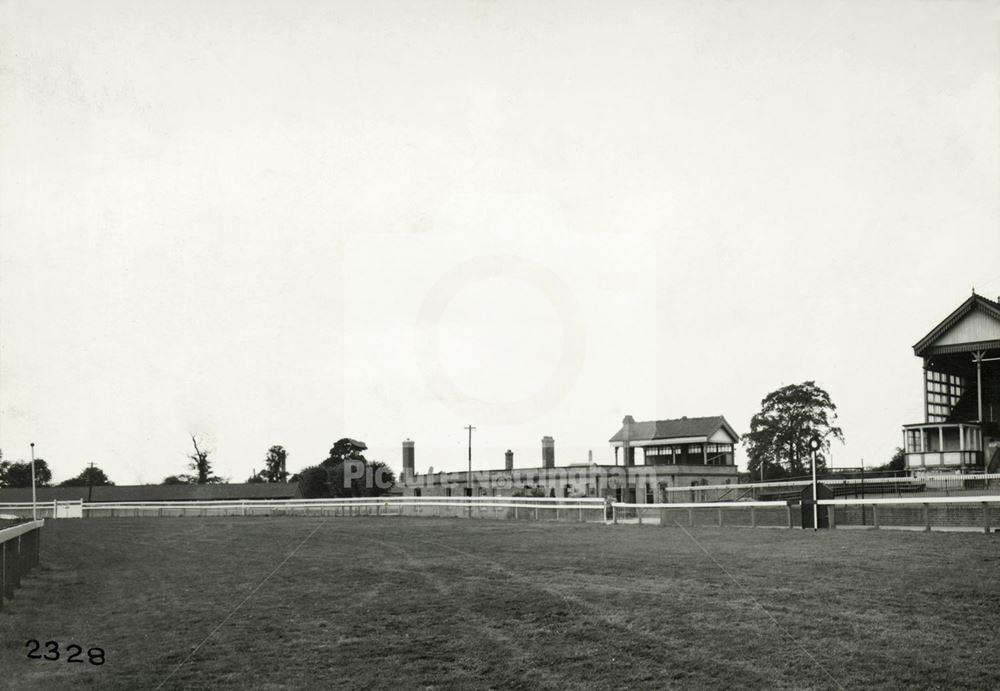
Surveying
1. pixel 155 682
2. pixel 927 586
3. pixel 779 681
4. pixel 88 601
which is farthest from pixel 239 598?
pixel 927 586

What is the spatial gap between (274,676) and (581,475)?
193 feet

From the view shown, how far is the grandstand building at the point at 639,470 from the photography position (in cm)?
6606

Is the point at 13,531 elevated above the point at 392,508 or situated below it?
above

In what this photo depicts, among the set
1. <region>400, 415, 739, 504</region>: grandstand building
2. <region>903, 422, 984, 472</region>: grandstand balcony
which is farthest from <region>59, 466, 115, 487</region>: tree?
<region>903, 422, 984, 472</region>: grandstand balcony

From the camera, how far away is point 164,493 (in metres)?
118

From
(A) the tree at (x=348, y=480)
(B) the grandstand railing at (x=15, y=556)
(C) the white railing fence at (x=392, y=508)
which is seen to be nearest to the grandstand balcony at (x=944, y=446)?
(C) the white railing fence at (x=392, y=508)

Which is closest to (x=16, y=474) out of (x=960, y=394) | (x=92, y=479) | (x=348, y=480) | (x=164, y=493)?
(x=92, y=479)

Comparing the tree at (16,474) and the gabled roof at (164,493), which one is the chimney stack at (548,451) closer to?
the gabled roof at (164,493)

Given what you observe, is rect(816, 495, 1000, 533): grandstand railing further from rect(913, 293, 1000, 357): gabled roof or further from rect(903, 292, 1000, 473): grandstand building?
rect(913, 293, 1000, 357): gabled roof

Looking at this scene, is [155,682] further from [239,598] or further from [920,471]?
[920,471]

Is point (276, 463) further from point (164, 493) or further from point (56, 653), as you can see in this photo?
point (56, 653)

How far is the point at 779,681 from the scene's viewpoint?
315 inches

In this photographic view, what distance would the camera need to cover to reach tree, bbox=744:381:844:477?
79.1 m

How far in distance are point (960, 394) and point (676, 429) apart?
2987 cm
